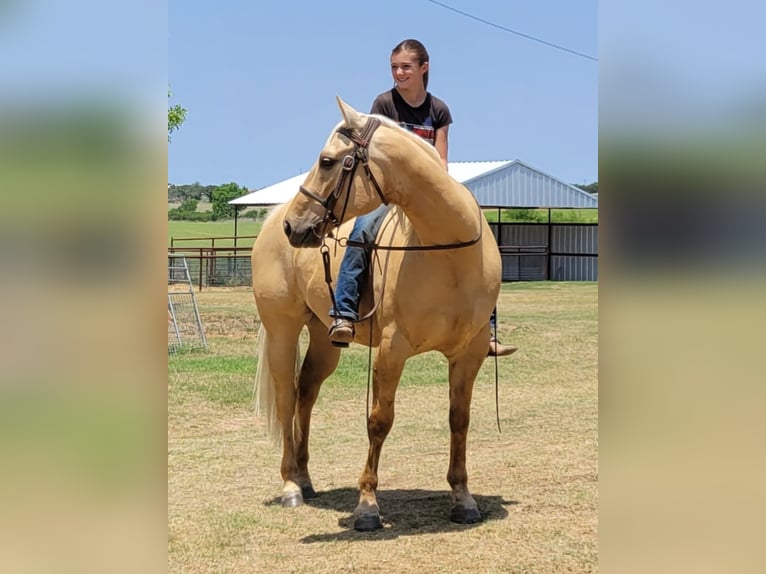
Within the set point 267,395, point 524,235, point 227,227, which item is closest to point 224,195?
point 227,227

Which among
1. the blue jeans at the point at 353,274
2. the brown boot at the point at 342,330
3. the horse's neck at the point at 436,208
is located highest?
the horse's neck at the point at 436,208

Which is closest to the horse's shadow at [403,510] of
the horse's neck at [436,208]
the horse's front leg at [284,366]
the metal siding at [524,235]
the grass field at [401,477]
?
the grass field at [401,477]

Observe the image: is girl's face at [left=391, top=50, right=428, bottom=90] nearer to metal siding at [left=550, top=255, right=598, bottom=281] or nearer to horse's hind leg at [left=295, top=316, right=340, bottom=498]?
horse's hind leg at [left=295, top=316, right=340, bottom=498]

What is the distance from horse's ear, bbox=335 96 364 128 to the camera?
4.78 m

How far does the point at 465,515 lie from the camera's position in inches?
211

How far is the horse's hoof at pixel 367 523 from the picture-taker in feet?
17.1

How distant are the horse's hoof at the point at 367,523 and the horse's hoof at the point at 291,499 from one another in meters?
0.80

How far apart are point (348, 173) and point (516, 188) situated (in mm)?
29828

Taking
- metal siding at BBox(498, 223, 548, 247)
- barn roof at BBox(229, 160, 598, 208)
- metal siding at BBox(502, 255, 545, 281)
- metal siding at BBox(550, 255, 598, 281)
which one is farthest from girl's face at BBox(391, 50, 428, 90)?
metal siding at BBox(498, 223, 548, 247)

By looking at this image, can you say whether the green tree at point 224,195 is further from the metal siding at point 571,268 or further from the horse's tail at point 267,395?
the horse's tail at point 267,395

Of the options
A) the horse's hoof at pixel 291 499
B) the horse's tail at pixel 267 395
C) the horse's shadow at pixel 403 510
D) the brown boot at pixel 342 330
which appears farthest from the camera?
the horse's tail at pixel 267 395

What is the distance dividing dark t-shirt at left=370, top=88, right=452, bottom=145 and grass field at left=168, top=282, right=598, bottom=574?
8.42 feet

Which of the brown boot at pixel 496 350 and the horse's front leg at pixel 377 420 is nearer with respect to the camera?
the horse's front leg at pixel 377 420
